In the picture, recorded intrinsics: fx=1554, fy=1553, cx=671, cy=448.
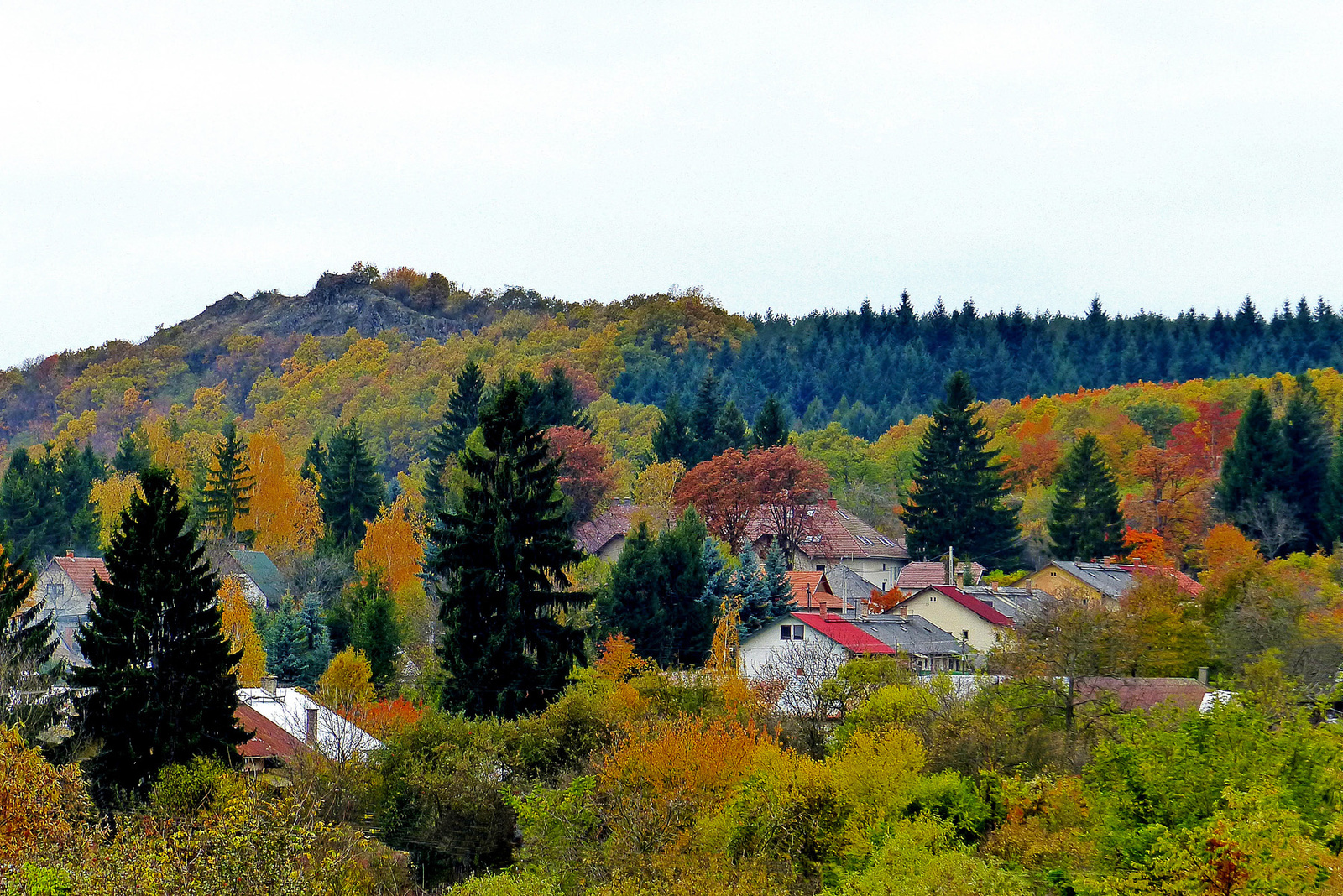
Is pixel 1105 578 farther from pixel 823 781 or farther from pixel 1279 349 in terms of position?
pixel 1279 349

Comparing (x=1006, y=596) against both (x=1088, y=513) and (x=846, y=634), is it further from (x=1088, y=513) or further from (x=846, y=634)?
(x=846, y=634)

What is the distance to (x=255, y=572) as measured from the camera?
2746 inches

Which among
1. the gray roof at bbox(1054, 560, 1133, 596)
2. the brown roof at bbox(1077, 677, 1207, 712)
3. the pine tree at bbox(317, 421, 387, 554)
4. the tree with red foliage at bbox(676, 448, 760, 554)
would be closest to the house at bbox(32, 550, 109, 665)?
the pine tree at bbox(317, 421, 387, 554)

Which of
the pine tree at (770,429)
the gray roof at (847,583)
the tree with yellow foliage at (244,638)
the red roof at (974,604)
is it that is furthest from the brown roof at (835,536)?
the tree with yellow foliage at (244,638)

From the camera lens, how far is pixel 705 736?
3250 cm

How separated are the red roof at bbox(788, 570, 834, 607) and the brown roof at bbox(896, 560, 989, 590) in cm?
436

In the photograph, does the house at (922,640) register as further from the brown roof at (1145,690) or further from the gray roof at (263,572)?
the gray roof at (263,572)

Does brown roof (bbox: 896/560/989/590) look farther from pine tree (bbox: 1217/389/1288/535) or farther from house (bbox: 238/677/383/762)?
house (bbox: 238/677/383/762)

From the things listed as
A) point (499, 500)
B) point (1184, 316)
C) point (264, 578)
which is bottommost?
point (264, 578)

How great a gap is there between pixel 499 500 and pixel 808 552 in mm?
→ 37751

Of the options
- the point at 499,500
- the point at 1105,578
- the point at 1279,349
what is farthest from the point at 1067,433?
the point at 499,500

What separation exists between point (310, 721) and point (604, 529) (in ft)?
115

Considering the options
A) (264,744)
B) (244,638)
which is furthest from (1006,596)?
(264,744)

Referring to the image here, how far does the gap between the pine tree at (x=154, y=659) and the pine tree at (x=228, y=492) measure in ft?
141
